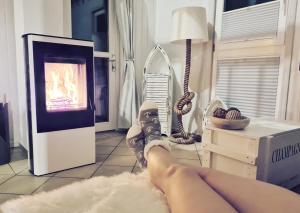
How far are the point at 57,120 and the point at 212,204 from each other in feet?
4.34

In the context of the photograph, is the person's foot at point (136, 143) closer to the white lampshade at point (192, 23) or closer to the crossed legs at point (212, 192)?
the crossed legs at point (212, 192)

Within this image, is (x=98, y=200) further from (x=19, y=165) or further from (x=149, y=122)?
(x=19, y=165)

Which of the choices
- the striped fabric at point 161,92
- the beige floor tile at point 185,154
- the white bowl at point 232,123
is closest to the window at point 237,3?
the striped fabric at point 161,92

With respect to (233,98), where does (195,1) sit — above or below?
above

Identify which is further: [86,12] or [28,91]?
[86,12]

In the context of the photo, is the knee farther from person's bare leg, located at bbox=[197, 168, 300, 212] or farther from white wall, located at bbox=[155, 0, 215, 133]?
white wall, located at bbox=[155, 0, 215, 133]

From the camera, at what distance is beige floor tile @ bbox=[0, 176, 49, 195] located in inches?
55.4

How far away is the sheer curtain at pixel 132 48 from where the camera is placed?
8.86 feet

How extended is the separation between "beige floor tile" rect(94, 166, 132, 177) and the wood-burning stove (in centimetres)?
15

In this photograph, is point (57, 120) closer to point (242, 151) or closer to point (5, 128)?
point (5, 128)

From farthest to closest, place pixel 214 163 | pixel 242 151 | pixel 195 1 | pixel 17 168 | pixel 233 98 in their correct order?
pixel 195 1 → pixel 233 98 → pixel 17 168 → pixel 214 163 → pixel 242 151

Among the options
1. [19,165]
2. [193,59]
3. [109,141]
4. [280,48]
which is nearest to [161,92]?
[193,59]

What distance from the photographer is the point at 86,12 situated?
2646 millimetres

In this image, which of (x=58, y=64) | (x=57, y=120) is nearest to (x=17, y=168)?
(x=57, y=120)
